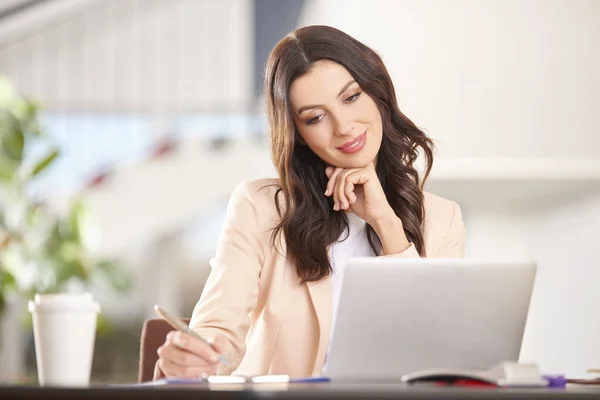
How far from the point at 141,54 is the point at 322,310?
760cm

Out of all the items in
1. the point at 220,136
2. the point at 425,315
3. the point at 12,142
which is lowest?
the point at 425,315

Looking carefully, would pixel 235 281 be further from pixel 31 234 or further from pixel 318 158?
pixel 31 234

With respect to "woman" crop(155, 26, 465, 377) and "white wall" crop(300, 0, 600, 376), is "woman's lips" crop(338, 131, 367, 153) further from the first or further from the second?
"white wall" crop(300, 0, 600, 376)

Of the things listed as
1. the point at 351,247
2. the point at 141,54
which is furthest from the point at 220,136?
the point at 351,247

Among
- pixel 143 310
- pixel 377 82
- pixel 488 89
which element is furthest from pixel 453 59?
Result: pixel 143 310

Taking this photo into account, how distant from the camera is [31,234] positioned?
615 cm

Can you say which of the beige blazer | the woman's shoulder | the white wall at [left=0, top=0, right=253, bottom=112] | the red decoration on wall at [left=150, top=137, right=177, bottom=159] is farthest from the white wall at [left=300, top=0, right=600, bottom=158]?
the white wall at [left=0, top=0, right=253, bottom=112]

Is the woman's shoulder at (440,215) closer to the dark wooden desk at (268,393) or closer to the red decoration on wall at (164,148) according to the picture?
the dark wooden desk at (268,393)

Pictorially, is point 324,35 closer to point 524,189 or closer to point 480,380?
point 480,380

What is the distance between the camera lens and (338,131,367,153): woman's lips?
6.22 feet

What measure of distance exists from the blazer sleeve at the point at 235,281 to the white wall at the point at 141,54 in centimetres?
658

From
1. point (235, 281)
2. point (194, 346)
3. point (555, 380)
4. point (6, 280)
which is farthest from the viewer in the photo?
point (6, 280)

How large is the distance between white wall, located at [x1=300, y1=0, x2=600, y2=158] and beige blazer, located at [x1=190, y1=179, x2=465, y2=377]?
9.81 feet

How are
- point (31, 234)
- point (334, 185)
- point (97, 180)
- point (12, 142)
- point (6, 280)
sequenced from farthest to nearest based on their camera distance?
1. point (97, 180)
2. point (31, 234)
3. point (12, 142)
4. point (6, 280)
5. point (334, 185)
